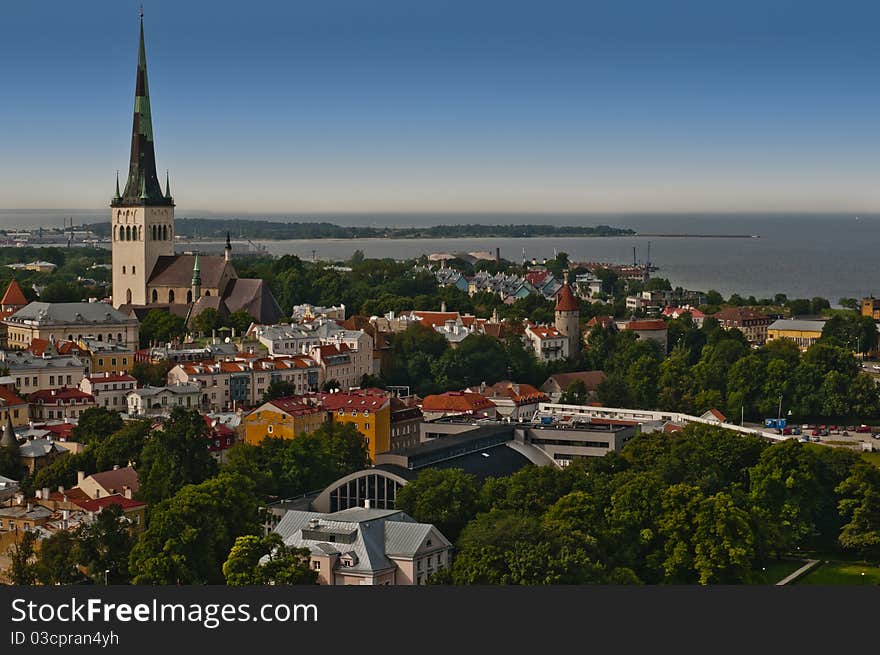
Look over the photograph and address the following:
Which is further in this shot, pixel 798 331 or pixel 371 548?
pixel 798 331

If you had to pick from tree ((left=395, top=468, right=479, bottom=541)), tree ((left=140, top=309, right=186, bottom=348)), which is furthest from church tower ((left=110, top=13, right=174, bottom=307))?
tree ((left=395, top=468, right=479, bottom=541))

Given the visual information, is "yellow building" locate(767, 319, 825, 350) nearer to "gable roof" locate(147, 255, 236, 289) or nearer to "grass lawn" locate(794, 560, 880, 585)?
"gable roof" locate(147, 255, 236, 289)

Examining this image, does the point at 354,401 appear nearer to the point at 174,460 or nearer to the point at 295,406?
the point at 295,406

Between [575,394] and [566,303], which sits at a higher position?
[566,303]

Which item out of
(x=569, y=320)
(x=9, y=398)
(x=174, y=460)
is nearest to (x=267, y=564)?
(x=174, y=460)

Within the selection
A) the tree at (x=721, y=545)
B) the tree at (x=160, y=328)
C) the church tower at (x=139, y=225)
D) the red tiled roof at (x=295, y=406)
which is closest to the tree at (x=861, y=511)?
the tree at (x=721, y=545)

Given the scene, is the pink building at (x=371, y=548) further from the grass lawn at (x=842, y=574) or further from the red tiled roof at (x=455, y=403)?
the red tiled roof at (x=455, y=403)
